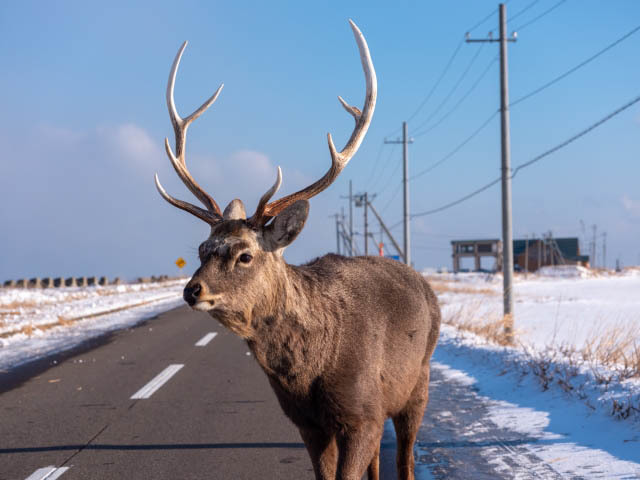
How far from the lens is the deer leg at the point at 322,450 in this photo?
11.6ft

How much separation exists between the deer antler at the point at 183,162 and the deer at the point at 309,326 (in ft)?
0.05

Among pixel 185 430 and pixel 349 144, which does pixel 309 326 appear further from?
pixel 185 430

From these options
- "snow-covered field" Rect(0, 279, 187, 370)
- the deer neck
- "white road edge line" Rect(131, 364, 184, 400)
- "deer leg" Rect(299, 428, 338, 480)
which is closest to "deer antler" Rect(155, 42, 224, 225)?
the deer neck

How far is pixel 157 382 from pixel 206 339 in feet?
16.9

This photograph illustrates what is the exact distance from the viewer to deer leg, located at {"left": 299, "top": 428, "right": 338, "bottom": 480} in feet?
11.6

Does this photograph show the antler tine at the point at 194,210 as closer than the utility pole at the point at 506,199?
Yes

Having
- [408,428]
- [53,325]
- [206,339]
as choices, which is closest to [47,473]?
[408,428]

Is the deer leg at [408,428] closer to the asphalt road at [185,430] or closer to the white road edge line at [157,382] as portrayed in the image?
the asphalt road at [185,430]

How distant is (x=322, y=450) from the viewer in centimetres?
357

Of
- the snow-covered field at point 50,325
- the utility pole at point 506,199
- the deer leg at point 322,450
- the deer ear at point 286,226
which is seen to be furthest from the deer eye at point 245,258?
the utility pole at point 506,199

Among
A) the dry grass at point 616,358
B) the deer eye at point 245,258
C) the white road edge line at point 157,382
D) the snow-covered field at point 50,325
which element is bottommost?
the snow-covered field at point 50,325

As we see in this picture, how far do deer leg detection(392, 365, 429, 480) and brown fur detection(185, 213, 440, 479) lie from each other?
17.5 inches

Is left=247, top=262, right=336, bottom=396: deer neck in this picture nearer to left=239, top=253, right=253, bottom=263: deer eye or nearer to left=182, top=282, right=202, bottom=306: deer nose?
left=239, top=253, right=253, bottom=263: deer eye

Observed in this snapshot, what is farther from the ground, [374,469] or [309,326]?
[309,326]
